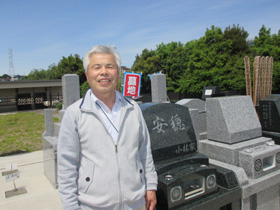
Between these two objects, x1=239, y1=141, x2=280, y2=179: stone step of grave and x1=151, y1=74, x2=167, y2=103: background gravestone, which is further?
x1=151, y1=74, x2=167, y2=103: background gravestone

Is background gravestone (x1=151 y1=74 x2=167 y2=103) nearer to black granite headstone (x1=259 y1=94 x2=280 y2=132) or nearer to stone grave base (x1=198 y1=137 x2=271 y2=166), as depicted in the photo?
black granite headstone (x1=259 y1=94 x2=280 y2=132)

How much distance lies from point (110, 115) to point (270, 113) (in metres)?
4.37

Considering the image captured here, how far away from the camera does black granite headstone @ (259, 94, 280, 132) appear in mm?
4727

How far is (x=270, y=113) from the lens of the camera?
15.8 ft

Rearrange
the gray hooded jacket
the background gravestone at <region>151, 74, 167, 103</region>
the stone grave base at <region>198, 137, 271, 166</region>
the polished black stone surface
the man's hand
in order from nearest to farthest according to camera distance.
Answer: the gray hooded jacket, the man's hand, the polished black stone surface, the stone grave base at <region>198, 137, 271, 166</region>, the background gravestone at <region>151, 74, 167, 103</region>

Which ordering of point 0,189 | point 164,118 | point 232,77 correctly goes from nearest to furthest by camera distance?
point 164,118 → point 0,189 → point 232,77

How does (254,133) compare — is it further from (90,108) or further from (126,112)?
(90,108)

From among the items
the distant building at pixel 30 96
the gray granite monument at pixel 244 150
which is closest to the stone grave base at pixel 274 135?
the gray granite monument at pixel 244 150

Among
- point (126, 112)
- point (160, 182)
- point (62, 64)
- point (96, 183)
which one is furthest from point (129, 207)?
point (62, 64)

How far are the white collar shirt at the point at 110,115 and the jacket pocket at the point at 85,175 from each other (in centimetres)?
24

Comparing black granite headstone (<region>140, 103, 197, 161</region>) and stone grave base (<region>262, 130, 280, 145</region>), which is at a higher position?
black granite headstone (<region>140, 103, 197, 161</region>)

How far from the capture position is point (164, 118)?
310 cm

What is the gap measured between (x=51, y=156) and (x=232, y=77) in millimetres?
18538

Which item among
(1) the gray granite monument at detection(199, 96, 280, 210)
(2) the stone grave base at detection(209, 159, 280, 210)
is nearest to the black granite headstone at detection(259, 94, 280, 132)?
(1) the gray granite monument at detection(199, 96, 280, 210)
